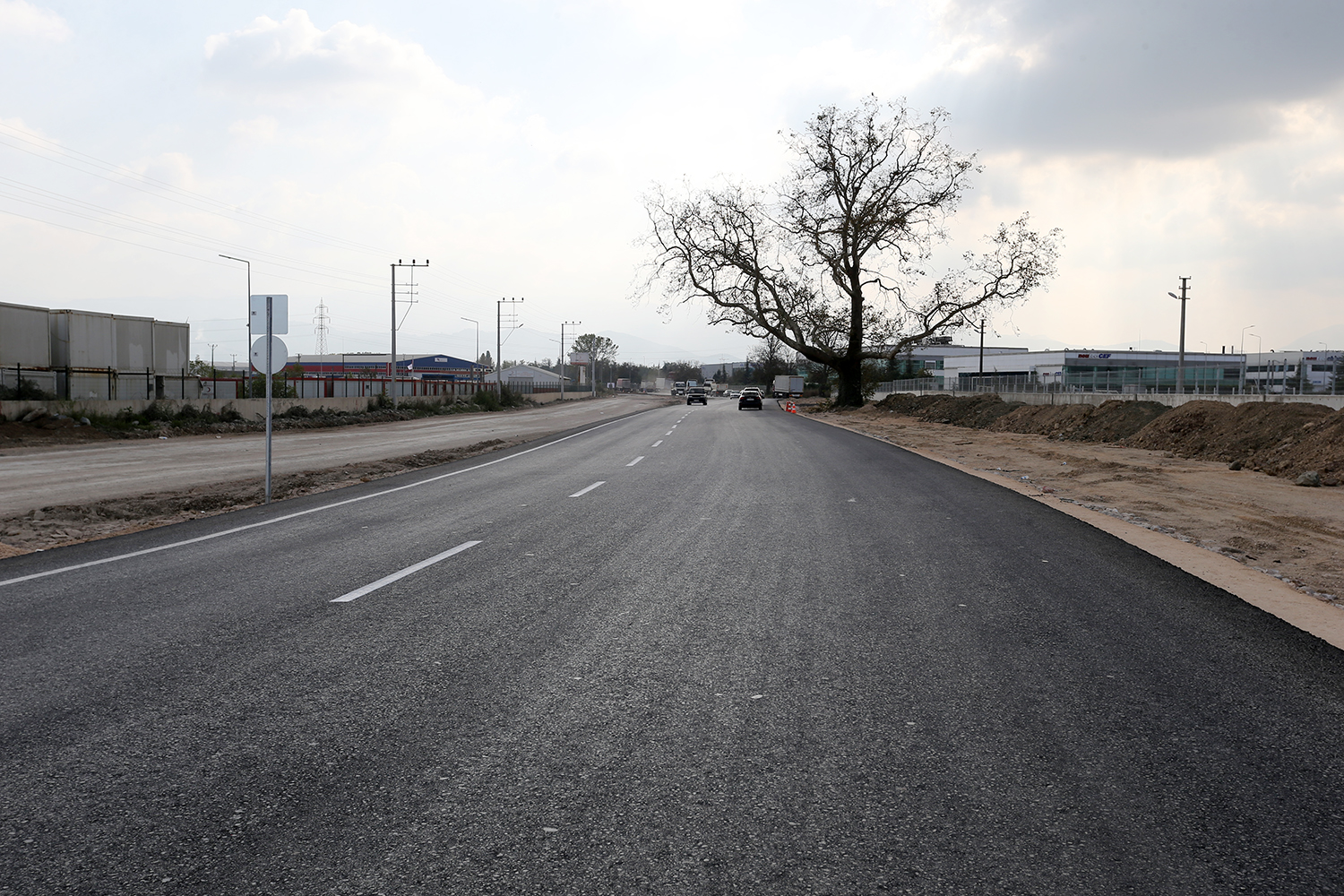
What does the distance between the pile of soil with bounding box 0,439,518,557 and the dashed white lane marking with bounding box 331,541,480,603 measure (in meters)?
4.78

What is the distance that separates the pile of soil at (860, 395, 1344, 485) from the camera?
15.8m

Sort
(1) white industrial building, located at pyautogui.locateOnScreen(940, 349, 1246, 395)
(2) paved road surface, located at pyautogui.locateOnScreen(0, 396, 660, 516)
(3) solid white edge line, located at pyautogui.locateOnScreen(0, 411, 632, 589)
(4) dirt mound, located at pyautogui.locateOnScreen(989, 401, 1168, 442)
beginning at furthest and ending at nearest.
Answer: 1. (1) white industrial building, located at pyautogui.locateOnScreen(940, 349, 1246, 395)
2. (4) dirt mound, located at pyautogui.locateOnScreen(989, 401, 1168, 442)
3. (2) paved road surface, located at pyautogui.locateOnScreen(0, 396, 660, 516)
4. (3) solid white edge line, located at pyautogui.locateOnScreen(0, 411, 632, 589)

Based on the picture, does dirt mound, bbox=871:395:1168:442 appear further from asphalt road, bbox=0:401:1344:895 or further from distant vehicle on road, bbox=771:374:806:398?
distant vehicle on road, bbox=771:374:806:398

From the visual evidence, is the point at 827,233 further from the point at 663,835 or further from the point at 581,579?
the point at 663,835

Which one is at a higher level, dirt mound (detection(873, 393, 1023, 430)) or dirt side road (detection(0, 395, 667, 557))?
dirt mound (detection(873, 393, 1023, 430))

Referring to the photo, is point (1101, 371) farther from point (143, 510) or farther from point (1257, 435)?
point (143, 510)

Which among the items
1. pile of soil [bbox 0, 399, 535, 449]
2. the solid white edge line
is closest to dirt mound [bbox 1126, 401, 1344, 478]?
the solid white edge line

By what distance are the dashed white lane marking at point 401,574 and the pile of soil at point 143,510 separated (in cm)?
478

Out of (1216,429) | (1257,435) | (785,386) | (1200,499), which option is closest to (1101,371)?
(1216,429)

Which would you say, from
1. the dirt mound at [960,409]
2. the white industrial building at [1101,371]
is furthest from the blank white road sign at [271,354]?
the white industrial building at [1101,371]

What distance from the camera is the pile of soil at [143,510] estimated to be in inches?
399

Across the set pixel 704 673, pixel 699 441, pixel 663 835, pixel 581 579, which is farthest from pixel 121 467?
pixel 663 835

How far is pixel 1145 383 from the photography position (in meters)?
41.4

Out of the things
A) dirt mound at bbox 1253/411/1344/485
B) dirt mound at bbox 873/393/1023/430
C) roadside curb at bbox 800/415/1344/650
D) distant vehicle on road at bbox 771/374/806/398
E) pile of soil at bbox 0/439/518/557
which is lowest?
pile of soil at bbox 0/439/518/557
